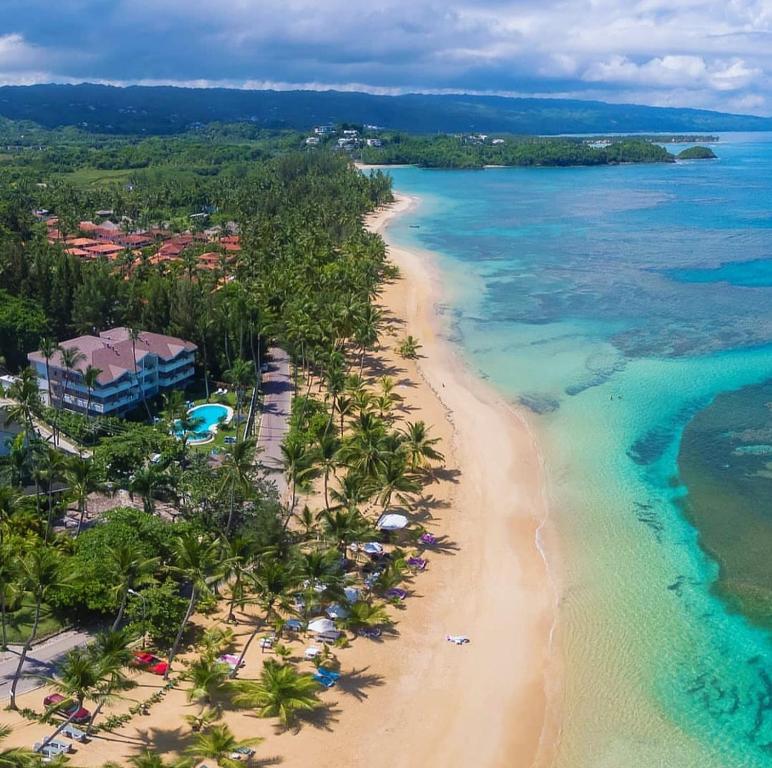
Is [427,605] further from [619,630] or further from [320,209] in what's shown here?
[320,209]

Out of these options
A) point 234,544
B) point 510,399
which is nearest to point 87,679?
point 234,544

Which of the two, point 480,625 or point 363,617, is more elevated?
point 363,617

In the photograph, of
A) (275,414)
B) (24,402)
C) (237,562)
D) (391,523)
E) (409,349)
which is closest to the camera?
(237,562)

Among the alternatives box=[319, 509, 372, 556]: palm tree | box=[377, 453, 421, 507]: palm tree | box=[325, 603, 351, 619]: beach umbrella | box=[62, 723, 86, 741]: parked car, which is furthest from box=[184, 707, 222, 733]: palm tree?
box=[377, 453, 421, 507]: palm tree

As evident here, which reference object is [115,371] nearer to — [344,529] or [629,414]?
[344,529]

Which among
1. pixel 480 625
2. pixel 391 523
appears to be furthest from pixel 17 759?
pixel 391 523

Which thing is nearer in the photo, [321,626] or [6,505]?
[321,626]
